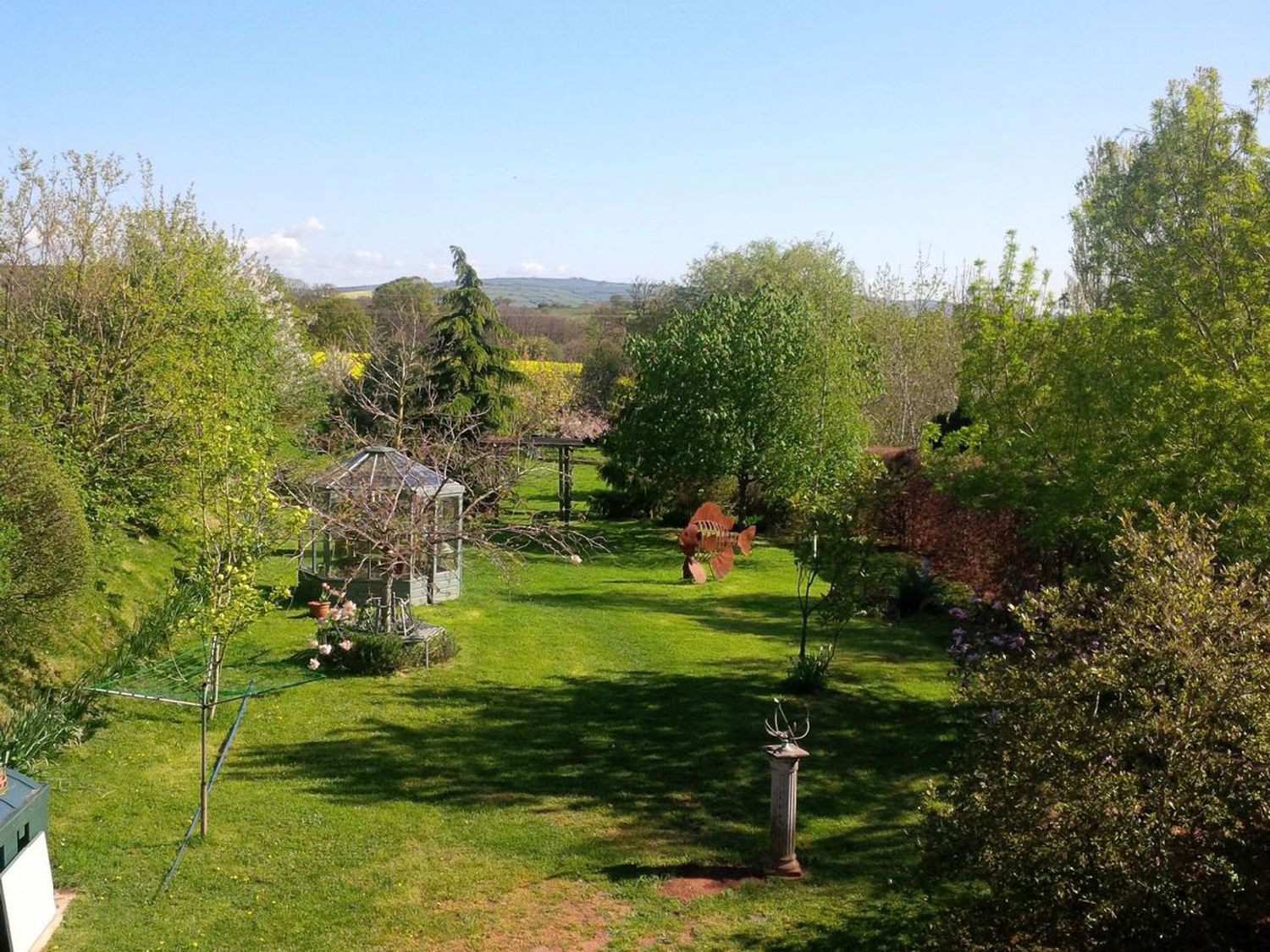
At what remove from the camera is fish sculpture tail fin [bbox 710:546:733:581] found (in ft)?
83.5

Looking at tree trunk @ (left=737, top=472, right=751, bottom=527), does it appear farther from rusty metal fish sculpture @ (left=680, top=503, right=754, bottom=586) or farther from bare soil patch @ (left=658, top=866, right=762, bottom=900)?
bare soil patch @ (left=658, top=866, right=762, bottom=900)

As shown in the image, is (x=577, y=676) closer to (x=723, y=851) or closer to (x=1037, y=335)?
(x=723, y=851)

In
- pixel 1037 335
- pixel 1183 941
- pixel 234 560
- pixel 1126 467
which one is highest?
pixel 1037 335

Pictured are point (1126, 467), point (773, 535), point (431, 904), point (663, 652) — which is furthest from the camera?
point (773, 535)

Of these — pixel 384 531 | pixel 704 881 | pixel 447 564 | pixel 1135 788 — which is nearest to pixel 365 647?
pixel 384 531

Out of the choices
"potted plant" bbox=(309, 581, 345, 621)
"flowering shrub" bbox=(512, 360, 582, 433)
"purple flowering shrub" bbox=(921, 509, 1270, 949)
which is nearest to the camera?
"purple flowering shrub" bbox=(921, 509, 1270, 949)

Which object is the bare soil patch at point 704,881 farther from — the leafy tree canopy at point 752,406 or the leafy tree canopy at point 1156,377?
the leafy tree canopy at point 752,406

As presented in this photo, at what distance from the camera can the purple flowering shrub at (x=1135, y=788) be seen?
619cm

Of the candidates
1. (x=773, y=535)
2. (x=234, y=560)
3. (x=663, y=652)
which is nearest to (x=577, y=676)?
(x=663, y=652)

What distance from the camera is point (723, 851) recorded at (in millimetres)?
10305

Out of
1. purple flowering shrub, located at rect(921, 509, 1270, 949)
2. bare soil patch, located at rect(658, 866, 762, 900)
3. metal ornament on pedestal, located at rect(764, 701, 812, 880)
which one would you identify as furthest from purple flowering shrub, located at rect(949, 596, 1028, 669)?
purple flowering shrub, located at rect(921, 509, 1270, 949)

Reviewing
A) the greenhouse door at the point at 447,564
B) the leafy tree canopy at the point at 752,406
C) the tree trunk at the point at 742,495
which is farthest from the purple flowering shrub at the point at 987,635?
the tree trunk at the point at 742,495

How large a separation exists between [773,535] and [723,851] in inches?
891

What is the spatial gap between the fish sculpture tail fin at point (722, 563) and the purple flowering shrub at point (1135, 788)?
17.9 meters
